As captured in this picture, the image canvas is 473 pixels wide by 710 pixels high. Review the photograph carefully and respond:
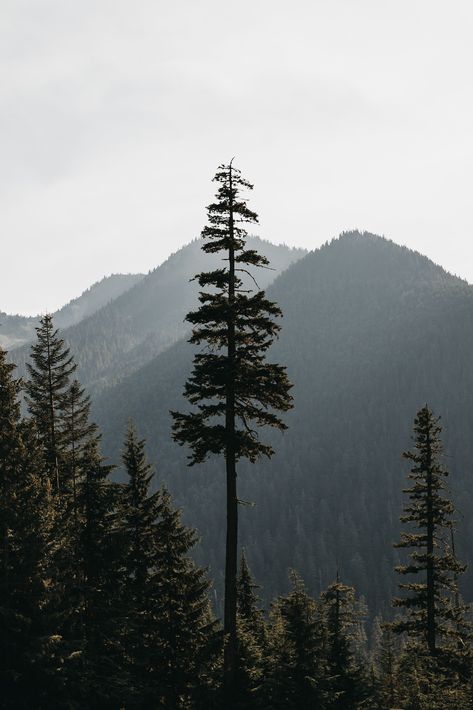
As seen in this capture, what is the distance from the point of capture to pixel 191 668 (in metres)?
21.7

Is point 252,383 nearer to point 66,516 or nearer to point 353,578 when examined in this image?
point 66,516

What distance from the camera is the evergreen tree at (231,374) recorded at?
674 inches

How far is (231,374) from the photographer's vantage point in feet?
56.5

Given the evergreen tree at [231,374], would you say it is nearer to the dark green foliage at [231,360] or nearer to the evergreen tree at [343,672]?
the dark green foliage at [231,360]

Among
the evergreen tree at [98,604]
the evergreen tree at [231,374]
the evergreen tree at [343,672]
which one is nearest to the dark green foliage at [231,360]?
the evergreen tree at [231,374]

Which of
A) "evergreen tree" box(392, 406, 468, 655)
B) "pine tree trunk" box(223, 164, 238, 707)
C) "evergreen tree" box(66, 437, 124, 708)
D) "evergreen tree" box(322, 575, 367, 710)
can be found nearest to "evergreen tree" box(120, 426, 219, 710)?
"evergreen tree" box(66, 437, 124, 708)

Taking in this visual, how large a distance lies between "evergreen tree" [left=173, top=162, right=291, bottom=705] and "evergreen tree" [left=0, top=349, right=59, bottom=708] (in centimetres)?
537

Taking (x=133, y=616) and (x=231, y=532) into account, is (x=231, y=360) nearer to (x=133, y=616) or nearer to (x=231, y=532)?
(x=231, y=532)

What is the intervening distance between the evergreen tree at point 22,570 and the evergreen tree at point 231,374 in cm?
537

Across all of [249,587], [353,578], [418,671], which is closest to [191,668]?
[418,671]

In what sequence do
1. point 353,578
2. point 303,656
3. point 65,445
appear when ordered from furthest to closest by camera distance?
point 353,578
point 65,445
point 303,656

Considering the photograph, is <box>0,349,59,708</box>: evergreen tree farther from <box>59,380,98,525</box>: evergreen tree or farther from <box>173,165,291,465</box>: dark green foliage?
<box>59,380,98,525</box>: evergreen tree

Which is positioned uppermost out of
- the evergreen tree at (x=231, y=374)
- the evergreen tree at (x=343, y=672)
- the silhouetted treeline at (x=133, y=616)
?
the evergreen tree at (x=231, y=374)

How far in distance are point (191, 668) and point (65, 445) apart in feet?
44.2
